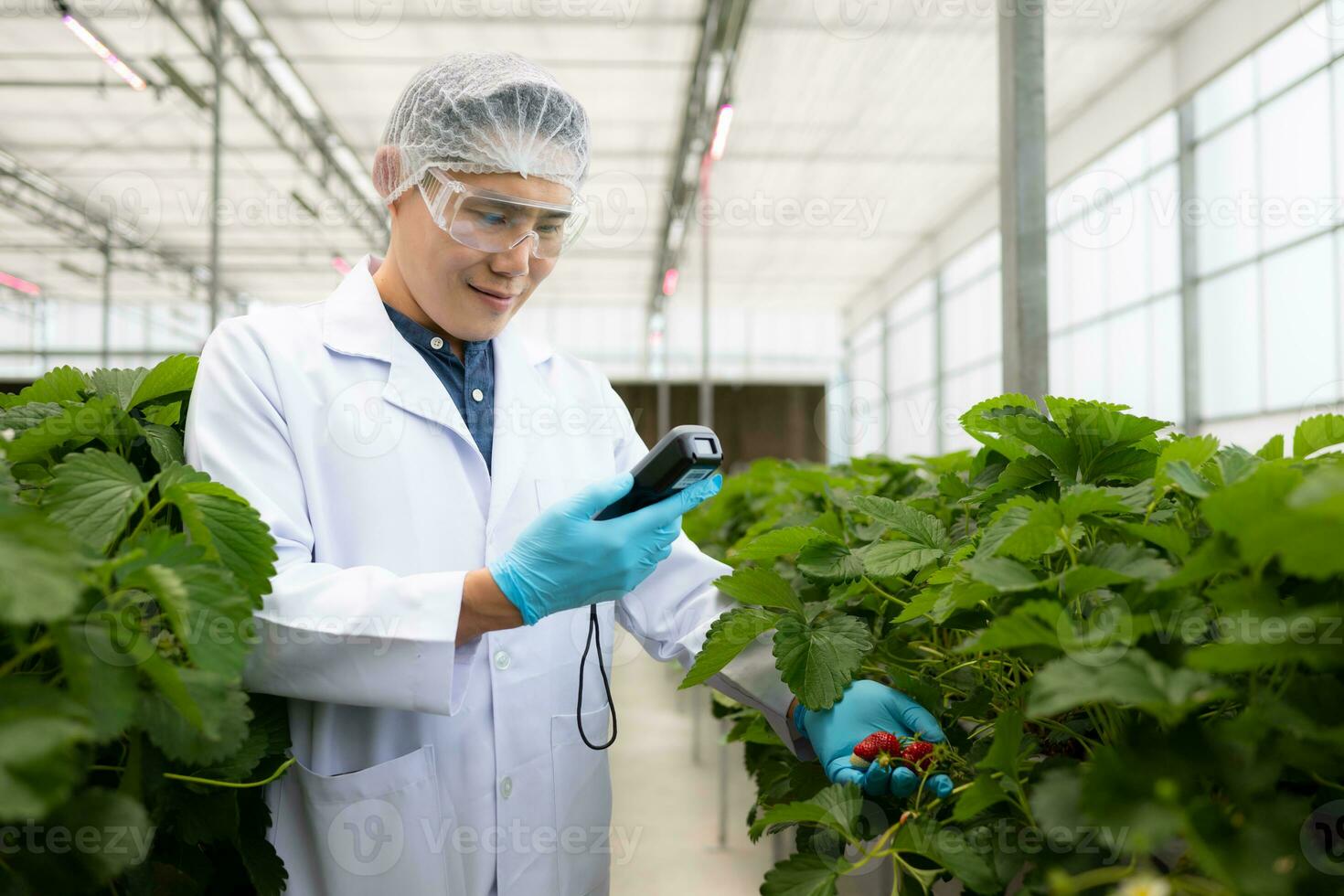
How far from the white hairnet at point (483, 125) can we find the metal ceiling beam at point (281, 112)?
6387 millimetres

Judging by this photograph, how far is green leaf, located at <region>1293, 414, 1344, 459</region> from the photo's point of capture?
86 cm

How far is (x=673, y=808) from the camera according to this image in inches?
142

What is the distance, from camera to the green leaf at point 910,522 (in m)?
1.05

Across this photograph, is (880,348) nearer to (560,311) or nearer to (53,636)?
(560,311)

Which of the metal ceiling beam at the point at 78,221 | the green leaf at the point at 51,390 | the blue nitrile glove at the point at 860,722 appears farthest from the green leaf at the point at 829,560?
the metal ceiling beam at the point at 78,221

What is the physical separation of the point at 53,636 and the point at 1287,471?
0.81 meters

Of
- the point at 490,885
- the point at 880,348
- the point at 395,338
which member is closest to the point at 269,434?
the point at 395,338

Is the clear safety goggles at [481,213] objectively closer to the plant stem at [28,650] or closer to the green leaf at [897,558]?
the green leaf at [897,558]

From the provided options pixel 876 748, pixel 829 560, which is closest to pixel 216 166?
pixel 829 560

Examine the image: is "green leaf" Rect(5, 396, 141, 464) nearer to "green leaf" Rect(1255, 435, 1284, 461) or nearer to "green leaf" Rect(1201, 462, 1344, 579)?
"green leaf" Rect(1201, 462, 1344, 579)

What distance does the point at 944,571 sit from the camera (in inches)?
34.9

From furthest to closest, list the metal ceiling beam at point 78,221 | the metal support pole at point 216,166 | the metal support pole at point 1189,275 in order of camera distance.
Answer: the metal ceiling beam at point 78,221 < the metal support pole at point 1189,275 < the metal support pole at point 216,166

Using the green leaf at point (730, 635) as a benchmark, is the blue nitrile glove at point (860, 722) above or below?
below

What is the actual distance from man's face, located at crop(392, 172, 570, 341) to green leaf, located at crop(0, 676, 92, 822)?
0.85 m
